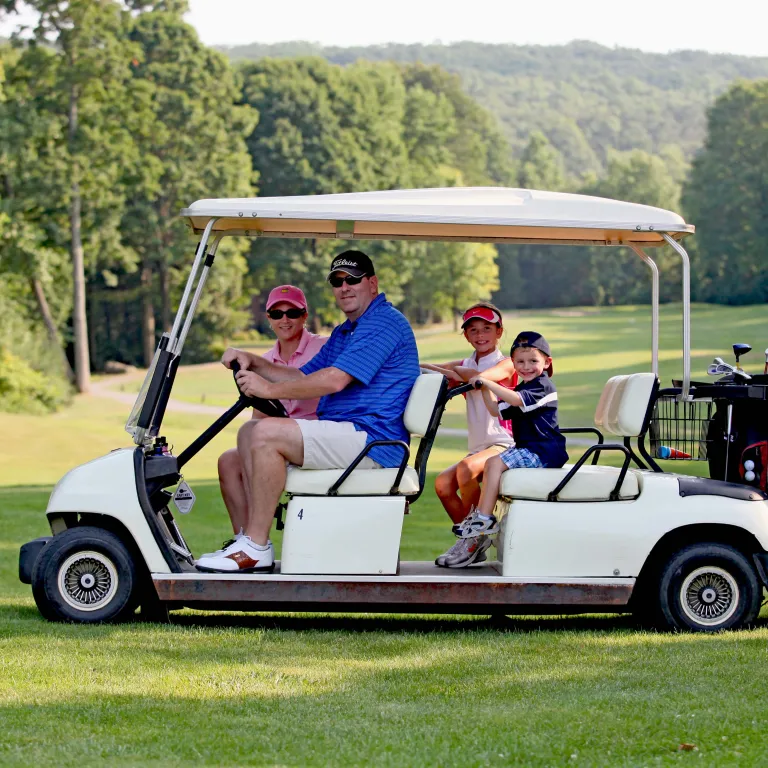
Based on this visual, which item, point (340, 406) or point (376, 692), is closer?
point (376, 692)

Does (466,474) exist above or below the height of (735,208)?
below

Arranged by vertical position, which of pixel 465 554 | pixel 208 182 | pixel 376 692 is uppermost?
pixel 208 182

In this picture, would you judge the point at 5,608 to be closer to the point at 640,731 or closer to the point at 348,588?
the point at 348,588

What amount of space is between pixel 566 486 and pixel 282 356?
5.61ft

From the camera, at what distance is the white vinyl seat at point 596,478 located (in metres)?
5.40

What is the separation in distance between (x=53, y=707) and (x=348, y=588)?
5.11ft

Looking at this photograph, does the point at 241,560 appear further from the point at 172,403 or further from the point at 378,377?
the point at 172,403

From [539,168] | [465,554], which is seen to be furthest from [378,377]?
[539,168]

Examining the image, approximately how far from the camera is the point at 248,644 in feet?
16.5

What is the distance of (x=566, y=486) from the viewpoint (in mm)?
5410

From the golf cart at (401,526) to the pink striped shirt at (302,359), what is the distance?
52cm

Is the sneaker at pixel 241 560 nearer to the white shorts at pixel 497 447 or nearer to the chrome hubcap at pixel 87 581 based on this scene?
the chrome hubcap at pixel 87 581

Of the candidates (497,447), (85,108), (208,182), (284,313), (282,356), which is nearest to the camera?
(497,447)

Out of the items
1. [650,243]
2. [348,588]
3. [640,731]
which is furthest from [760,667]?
[650,243]
